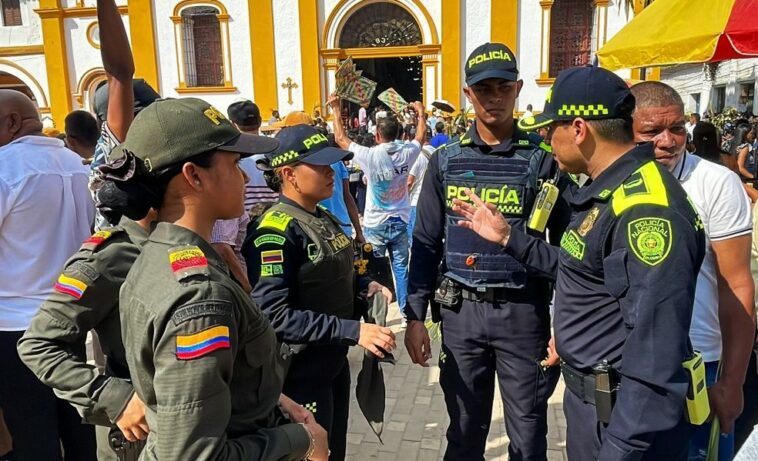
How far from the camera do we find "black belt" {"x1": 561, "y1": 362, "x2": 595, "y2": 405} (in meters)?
1.97

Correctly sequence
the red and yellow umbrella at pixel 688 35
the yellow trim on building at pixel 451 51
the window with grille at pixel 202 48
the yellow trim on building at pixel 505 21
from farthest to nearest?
1. the window with grille at pixel 202 48
2. the yellow trim on building at pixel 451 51
3. the yellow trim on building at pixel 505 21
4. the red and yellow umbrella at pixel 688 35

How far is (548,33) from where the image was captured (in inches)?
729

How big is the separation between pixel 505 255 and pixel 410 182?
12.9ft

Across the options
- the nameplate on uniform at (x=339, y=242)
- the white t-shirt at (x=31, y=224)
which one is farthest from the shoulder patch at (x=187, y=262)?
the white t-shirt at (x=31, y=224)

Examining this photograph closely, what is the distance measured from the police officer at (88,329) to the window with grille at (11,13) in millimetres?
25284

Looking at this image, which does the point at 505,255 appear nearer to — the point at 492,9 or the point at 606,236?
the point at 606,236

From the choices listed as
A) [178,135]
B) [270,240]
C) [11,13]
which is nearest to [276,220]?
[270,240]

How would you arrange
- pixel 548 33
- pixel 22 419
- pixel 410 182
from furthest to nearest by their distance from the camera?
pixel 548 33
pixel 410 182
pixel 22 419

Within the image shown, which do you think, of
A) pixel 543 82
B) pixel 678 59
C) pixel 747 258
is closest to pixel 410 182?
pixel 678 59

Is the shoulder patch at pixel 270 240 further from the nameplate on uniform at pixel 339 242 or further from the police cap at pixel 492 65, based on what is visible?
the police cap at pixel 492 65

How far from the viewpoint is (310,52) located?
64.2ft

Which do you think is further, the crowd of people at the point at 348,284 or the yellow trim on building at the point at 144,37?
the yellow trim on building at the point at 144,37

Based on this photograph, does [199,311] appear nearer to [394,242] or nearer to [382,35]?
[394,242]

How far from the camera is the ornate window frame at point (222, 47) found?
1991 centimetres
